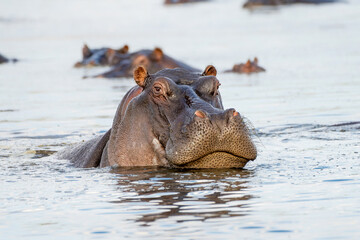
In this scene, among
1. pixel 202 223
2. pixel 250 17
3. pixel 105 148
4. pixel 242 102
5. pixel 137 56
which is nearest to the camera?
pixel 202 223

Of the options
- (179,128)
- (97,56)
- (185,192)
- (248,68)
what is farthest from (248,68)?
(185,192)

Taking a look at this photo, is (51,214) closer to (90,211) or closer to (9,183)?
(90,211)

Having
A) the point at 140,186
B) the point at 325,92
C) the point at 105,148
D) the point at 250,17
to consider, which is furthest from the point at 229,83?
the point at 250,17

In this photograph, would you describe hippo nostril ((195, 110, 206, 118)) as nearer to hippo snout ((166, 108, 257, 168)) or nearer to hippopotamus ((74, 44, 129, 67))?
hippo snout ((166, 108, 257, 168))

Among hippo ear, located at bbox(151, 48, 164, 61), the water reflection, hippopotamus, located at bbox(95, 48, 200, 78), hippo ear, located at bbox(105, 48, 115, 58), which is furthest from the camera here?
hippo ear, located at bbox(105, 48, 115, 58)

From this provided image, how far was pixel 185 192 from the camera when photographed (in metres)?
6.34

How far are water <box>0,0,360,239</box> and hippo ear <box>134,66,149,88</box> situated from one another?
2.31 feet

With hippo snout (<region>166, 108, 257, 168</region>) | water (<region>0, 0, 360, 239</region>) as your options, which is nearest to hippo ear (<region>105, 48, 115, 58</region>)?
water (<region>0, 0, 360, 239</region>)

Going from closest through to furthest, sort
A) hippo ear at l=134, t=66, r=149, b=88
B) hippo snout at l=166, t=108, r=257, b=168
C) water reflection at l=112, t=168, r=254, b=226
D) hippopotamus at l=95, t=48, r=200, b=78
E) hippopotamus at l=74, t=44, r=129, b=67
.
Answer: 1. water reflection at l=112, t=168, r=254, b=226
2. hippo snout at l=166, t=108, r=257, b=168
3. hippo ear at l=134, t=66, r=149, b=88
4. hippopotamus at l=95, t=48, r=200, b=78
5. hippopotamus at l=74, t=44, r=129, b=67

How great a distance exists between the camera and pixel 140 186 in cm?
672

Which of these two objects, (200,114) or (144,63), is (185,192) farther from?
(144,63)

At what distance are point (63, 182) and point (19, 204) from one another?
3.07 ft

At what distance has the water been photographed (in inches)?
211

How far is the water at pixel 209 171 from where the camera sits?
5359 millimetres
